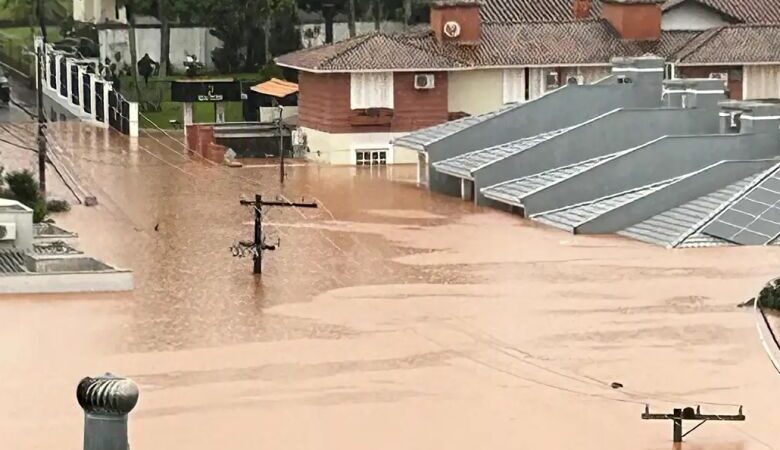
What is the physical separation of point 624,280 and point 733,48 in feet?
61.1

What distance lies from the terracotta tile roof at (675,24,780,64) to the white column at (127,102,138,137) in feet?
44.4

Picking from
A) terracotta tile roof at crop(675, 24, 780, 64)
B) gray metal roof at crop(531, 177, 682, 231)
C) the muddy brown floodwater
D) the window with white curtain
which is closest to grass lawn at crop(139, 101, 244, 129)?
the window with white curtain

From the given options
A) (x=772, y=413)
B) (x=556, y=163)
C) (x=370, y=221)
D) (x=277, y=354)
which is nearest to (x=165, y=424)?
(x=277, y=354)

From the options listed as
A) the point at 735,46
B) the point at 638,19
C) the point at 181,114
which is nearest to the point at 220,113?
the point at 181,114

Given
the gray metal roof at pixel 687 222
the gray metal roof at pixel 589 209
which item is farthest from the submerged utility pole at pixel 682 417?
the gray metal roof at pixel 589 209

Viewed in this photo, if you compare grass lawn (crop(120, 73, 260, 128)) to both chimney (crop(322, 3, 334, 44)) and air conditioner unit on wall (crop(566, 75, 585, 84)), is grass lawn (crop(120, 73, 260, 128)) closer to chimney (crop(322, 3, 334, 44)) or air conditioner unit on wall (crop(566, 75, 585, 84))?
chimney (crop(322, 3, 334, 44))

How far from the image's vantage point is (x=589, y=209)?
35000mm

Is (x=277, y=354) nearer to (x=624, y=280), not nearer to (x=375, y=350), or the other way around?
(x=375, y=350)

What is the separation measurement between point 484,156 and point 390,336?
1561 cm

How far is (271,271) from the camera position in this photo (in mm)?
29219

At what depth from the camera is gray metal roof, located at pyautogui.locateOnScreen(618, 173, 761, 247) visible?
32219 mm

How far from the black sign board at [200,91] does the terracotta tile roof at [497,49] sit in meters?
2.83

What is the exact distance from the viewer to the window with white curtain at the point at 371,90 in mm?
44531

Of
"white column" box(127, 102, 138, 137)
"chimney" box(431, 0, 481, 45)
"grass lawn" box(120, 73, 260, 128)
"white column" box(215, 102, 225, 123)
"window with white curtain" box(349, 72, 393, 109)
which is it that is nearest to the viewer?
"window with white curtain" box(349, 72, 393, 109)
